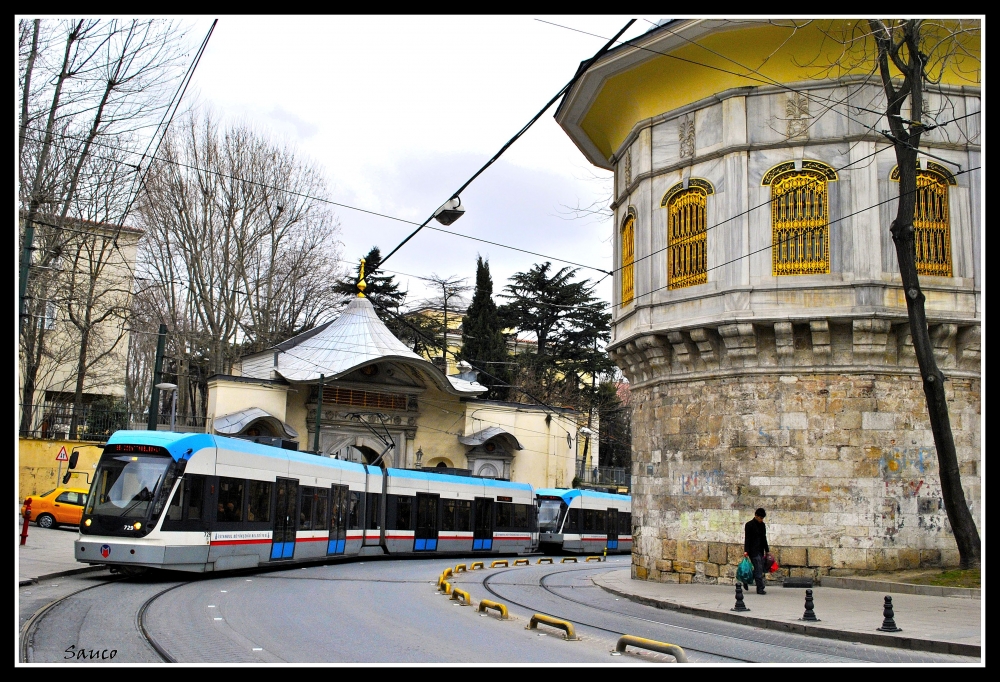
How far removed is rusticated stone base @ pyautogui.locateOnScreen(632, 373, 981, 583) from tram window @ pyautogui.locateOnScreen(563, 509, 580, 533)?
51.7 ft

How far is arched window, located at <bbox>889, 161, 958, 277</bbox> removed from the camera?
18016 mm

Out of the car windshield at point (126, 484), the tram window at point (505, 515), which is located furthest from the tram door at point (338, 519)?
the tram window at point (505, 515)

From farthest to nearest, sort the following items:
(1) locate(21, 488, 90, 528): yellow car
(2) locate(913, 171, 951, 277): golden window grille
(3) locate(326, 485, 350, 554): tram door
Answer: (1) locate(21, 488, 90, 528): yellow car → (3) locate(326, 485, 350, 554): tram door → (2) locate(913, 171, 951, 277): golden window grille

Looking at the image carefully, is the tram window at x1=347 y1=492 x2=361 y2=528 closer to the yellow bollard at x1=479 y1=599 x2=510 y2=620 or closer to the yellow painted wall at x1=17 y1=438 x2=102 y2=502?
the yellow bollard at x1=479 y1=599 x2=510 y2=620

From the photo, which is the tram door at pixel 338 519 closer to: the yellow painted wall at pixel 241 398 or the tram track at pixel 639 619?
the tram track at pixel 639 619

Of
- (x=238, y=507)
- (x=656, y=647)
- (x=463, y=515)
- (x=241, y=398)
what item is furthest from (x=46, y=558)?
(x=241, y=398)

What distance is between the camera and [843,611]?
13.5m

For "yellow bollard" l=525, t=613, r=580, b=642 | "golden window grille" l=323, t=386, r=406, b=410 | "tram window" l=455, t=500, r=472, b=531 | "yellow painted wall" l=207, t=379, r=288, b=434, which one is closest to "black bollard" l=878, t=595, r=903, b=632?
"yellow bollard" l=525, t=613, r=580, b=642

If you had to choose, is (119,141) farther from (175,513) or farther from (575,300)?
(575,300)

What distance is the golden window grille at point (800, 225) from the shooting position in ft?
59.3
